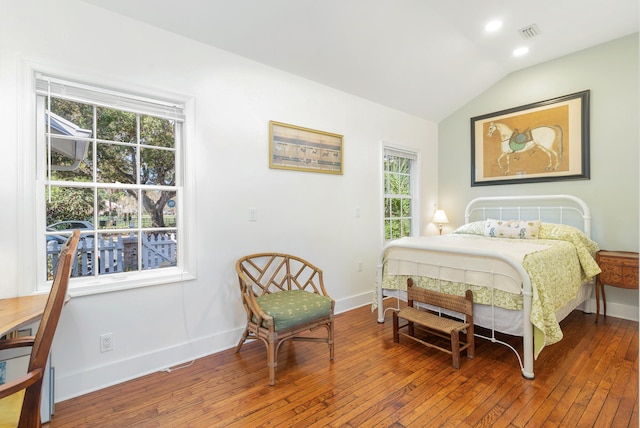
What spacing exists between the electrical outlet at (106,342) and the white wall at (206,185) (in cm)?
3

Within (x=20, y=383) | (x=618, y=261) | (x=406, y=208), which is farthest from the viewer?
(x=406, y=208)

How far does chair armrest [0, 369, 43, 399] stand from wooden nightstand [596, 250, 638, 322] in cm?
434

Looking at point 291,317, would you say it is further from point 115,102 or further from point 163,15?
point 163,15

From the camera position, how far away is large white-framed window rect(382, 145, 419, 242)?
422 cm

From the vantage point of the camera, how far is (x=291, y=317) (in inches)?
86.6

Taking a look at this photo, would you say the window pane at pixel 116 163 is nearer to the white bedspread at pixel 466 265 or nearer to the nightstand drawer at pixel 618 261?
the white bedspread at pixel 466 265

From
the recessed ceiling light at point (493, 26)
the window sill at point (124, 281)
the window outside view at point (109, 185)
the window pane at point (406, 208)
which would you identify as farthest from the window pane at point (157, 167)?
the recessed ceiling light at point (493, 26)

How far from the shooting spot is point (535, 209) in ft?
12.8

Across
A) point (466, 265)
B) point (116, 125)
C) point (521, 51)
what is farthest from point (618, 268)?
point (116, 125)

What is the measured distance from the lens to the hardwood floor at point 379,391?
175 centimetres

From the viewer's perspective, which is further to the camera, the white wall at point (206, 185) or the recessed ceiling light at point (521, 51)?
the recessed ceiling light at point (521, 51)

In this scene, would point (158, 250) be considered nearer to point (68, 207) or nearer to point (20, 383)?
point (68, 207)

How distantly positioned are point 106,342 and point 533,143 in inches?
191

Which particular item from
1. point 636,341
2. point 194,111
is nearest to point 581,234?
point 636,341
